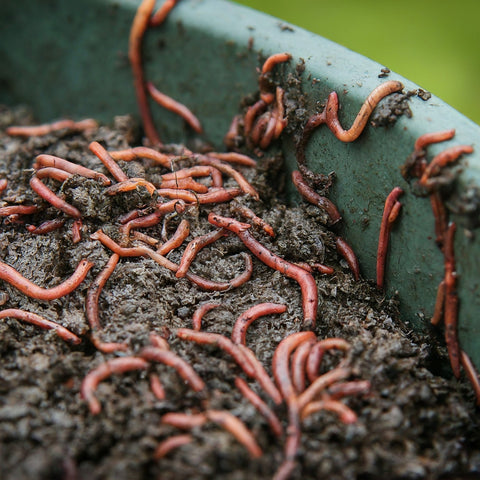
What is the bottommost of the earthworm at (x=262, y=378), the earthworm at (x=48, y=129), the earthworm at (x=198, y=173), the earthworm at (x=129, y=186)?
the earthworm at (x=262, y=378)

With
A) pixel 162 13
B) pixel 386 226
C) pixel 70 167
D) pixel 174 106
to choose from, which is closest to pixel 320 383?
pixel 386 226

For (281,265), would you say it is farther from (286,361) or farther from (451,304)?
(451,304)

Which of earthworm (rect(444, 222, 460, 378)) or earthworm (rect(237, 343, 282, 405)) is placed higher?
earthworm (rect(444, 222, 460, 378))

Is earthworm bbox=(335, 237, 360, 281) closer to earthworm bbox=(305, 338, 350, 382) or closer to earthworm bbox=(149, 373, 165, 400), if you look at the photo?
earthworm bbox=(305, 338, 350, 382)

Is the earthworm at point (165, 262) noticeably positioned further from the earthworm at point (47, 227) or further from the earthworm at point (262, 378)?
the earthworm at point (262, 378)

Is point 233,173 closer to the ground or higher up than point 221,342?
higher up

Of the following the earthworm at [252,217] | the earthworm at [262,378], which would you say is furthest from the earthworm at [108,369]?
the earthworm at [252,217]

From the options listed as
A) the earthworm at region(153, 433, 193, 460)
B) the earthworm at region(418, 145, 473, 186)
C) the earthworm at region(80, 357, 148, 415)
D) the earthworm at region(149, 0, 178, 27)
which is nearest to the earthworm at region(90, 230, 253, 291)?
the earthworm at region(80, 357, 148, 415)
